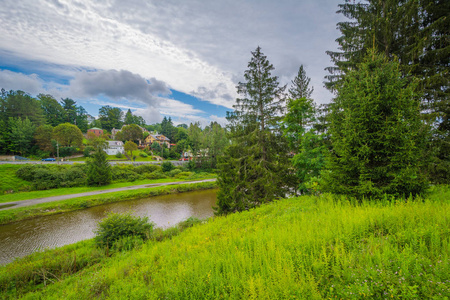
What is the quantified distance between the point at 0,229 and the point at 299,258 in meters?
26.0

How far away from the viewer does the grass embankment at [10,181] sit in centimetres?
2497

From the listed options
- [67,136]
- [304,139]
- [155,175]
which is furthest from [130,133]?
[304,139]

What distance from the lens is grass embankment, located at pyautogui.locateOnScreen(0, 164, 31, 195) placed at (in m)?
25.0

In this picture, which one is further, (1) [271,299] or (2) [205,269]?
(2) [205,269]

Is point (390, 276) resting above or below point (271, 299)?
above

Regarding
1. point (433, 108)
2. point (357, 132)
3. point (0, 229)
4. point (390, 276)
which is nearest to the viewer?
point (390, 276)

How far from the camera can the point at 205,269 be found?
10.7 feet

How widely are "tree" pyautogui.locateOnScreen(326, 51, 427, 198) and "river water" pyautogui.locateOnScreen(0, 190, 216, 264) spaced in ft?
36.3

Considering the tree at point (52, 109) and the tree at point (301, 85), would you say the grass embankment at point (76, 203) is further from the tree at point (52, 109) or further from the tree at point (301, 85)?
the tree at point (52, 109)

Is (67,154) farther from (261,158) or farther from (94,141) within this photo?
(261,158)

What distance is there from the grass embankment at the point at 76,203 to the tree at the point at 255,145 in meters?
18.4

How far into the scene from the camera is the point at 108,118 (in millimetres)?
85875

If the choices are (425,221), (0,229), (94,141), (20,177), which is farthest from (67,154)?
(425,221)

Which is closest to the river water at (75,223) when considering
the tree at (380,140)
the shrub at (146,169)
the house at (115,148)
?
the tree at (380,140)
